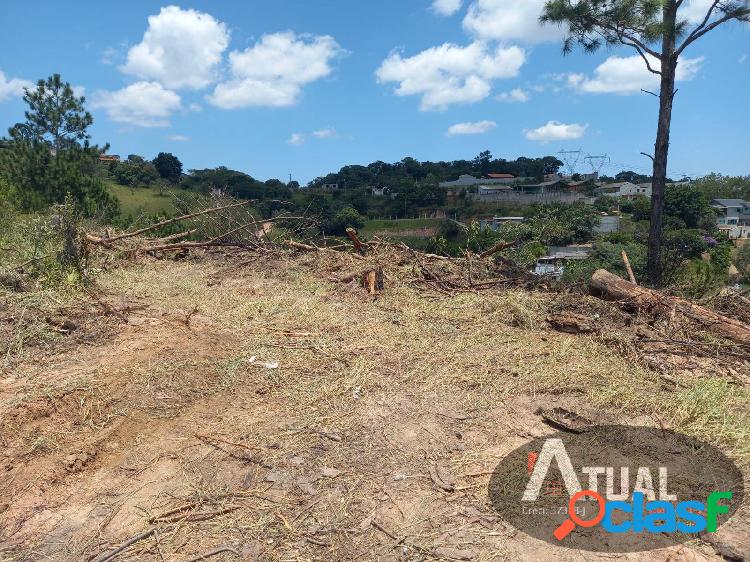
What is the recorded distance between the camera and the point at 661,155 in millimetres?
7805

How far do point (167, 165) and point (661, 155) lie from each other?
186ft

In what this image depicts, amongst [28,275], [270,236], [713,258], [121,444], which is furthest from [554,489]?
[713,258]

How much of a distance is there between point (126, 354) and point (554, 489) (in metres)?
3.23

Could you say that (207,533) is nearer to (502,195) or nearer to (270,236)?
(270,236)

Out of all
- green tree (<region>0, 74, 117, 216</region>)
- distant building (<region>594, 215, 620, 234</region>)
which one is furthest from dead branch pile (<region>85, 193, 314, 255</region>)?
distant building (<region>594, 215, 620, 234</region>)

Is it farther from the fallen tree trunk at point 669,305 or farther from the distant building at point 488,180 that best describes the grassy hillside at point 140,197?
the distant building at point 488,180

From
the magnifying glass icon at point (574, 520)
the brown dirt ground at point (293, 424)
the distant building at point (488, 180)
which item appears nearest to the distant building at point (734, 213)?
the distant building at point (488, 180)

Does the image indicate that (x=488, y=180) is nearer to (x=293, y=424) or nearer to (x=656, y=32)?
(x=656, y=32)

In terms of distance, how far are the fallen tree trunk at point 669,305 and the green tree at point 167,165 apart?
5436 centimetres

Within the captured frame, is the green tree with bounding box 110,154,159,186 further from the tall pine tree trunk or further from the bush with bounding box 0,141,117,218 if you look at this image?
the tall pine tree trunk

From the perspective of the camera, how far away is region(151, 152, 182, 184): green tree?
5532cm

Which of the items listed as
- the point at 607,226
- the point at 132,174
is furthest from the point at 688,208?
the point at 132,174

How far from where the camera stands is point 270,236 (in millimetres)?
9094

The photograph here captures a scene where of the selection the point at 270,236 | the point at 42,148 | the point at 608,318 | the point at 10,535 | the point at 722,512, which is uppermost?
the point at 42,148
